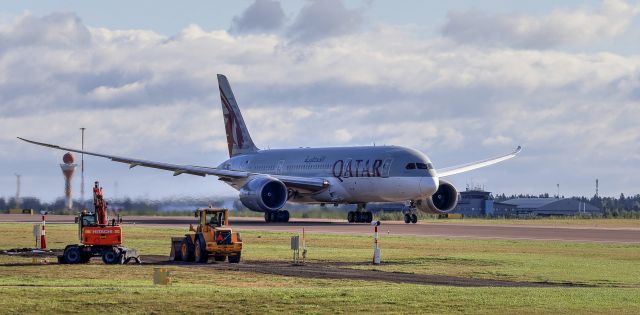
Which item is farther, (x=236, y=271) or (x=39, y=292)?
(x=236, y=271)

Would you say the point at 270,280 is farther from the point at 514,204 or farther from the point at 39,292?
the point at 514,204

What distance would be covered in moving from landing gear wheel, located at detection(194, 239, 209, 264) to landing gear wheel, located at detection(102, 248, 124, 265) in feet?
8.42

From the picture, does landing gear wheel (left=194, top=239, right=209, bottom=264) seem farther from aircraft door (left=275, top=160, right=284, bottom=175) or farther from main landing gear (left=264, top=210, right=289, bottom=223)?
aircraft door (left=275, top=160, right=284, bottom=175)

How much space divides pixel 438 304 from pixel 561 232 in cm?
4083

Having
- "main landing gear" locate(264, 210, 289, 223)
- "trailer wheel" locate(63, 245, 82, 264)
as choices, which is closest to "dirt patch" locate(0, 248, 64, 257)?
"trailer wheel" locate(63, 245, 82, 264)

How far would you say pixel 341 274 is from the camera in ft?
118

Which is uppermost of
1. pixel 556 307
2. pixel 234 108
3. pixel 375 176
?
pixel 234 108

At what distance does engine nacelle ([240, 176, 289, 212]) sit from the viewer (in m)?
75.2

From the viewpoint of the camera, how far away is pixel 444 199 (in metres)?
79.7

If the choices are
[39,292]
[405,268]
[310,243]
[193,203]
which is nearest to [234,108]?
[193,203]

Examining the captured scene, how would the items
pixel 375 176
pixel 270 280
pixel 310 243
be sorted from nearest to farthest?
pixel 270 280
pixel 310 243
pixel 375 176

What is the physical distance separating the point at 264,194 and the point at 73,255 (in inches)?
1447

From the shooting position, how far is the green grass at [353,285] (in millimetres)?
25438

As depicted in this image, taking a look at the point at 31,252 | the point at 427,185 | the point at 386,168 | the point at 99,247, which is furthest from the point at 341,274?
the point at 386,168
